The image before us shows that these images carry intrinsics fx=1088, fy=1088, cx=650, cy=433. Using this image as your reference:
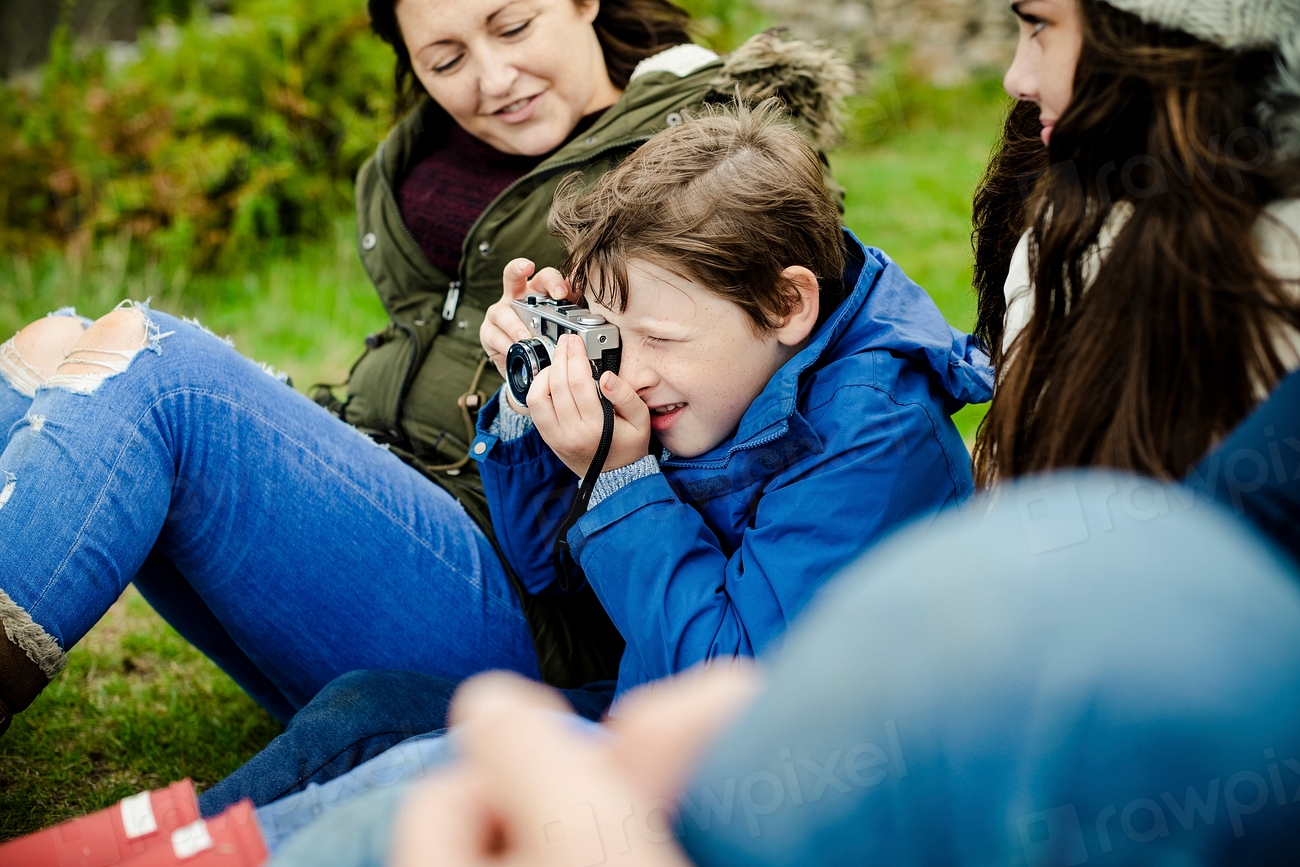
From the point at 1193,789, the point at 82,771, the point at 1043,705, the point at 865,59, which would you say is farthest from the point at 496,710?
the point at 865,59

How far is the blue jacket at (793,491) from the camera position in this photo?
5.37 feet

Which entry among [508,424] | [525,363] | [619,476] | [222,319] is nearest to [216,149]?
[222,319]

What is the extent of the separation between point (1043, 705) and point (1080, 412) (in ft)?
1.85

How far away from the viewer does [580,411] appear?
5.88 feet

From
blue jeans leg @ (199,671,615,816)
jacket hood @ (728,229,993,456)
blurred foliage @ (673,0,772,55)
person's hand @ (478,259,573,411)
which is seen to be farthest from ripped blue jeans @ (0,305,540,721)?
blurred foliage @ (673,0,772,55)

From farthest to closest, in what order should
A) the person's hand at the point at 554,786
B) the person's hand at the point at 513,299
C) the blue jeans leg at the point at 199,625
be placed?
the blue jeans leg at the point at 199,625, the person's hand at the point at 513,299, the person's hand at the point at 554,786

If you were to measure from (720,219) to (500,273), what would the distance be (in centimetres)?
77

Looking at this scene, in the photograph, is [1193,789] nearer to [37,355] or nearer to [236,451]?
[236,451]

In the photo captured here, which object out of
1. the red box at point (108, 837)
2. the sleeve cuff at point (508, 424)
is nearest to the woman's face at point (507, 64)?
the sleeve cuff at point (508, 424)

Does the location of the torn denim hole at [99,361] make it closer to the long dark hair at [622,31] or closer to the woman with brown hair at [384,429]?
the woman with brown hair at [384,429]

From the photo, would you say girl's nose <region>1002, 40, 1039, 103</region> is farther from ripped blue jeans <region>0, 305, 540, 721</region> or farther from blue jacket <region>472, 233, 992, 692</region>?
ripped blue jeans <region>0, 305, 540, 721</region>

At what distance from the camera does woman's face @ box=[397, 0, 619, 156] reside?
2.46 metres

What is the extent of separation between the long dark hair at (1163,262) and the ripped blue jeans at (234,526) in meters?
1.16

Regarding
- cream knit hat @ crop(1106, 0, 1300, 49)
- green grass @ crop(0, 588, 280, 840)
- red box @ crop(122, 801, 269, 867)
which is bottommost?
green grass @ crop(0, 588, 280, 840)
